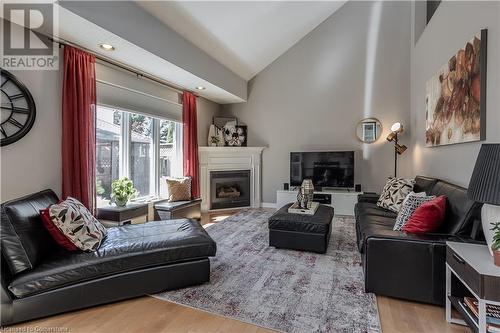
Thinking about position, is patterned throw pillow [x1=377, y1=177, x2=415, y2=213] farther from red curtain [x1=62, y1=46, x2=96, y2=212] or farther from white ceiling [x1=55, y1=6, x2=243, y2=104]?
red curtain [x1=62, y1=46, x2=96, y2=212]

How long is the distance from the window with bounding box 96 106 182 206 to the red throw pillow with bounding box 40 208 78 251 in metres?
1.47

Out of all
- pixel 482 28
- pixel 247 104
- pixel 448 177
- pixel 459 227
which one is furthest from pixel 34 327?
pixel 247 104

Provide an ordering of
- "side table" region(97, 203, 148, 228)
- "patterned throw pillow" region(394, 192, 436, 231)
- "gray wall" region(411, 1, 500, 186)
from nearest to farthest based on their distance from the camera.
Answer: "gray wall" region(411, 1, 500, 186) < "patterned throw pillow" region(394, 192, 436, 231) < "side table" region(97, 203, 148, 228)

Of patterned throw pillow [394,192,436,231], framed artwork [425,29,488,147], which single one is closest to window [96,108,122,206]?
patterned throw pillow [394,192,436,231]

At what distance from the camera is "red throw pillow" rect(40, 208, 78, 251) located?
6.91ft

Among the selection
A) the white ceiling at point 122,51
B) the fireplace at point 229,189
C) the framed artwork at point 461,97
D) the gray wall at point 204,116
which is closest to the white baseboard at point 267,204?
the fireplace at point 229,189

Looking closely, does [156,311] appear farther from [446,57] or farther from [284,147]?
[284,147]

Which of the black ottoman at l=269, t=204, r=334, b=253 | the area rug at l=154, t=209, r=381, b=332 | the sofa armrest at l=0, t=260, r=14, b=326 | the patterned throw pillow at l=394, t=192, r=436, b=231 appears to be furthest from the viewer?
the black ottoman at l=269, t=204, r=334, b=253

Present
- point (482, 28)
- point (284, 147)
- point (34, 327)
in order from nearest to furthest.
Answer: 1. point (34, 327)
2. point (482, 28)
3. point (284, 147)

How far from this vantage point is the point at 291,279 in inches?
97.4

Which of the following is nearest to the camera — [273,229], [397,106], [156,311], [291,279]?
[156,311]

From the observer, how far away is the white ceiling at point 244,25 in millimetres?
3260

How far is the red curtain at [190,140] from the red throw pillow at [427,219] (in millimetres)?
3658

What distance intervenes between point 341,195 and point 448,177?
213cm
